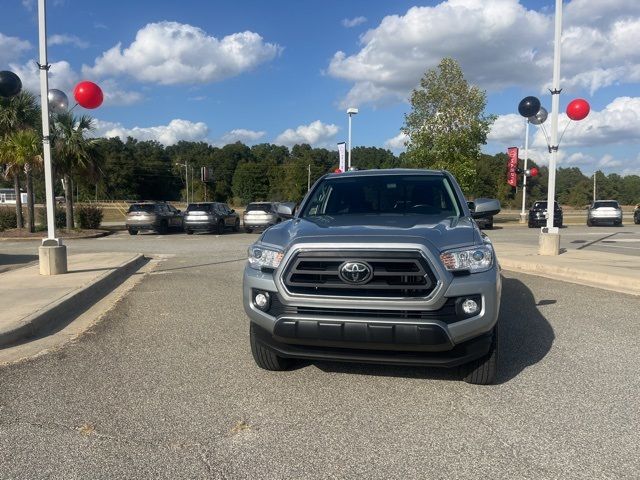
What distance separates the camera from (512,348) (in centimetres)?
531

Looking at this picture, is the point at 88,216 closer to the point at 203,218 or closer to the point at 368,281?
the point at 203,218

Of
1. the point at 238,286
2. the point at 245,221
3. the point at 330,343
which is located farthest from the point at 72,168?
the point at 330,343

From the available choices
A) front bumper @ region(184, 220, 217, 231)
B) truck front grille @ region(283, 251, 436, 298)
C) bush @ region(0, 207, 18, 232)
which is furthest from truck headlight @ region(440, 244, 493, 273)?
bush @ region(0, 207, 18, 232)

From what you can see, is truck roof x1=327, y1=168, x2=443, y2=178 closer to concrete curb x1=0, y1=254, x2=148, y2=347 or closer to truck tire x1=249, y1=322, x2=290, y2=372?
truck tire x1=249, y1=322, x2=290, y2=372

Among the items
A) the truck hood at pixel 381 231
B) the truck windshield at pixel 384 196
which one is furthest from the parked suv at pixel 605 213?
the truck hood at pixel 381 231

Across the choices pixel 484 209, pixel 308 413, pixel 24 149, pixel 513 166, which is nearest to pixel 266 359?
pixel 308 413

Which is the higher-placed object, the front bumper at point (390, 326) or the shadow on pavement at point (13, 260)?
the front bumper at point (390, 326)

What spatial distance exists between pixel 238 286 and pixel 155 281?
1.81 m

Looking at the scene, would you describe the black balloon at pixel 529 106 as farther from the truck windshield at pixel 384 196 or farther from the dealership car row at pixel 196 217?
the dealership car row at pixel 196 217

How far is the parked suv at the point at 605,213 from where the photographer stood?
31.5 meters

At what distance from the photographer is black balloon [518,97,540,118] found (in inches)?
543

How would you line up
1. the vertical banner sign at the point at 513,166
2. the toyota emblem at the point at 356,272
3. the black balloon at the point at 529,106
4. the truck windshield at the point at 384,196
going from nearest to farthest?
the toyota emblem at the point at 356,272 < the truck windshield at the point at 384,196 < the black balloon at the point at 529,106 < the vertical banner sign at the point at 513,166

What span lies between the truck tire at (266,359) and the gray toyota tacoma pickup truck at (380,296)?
0.63 ft

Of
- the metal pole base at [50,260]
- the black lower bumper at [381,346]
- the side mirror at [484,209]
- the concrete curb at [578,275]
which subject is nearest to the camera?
the black lower bumper at [381,346]
